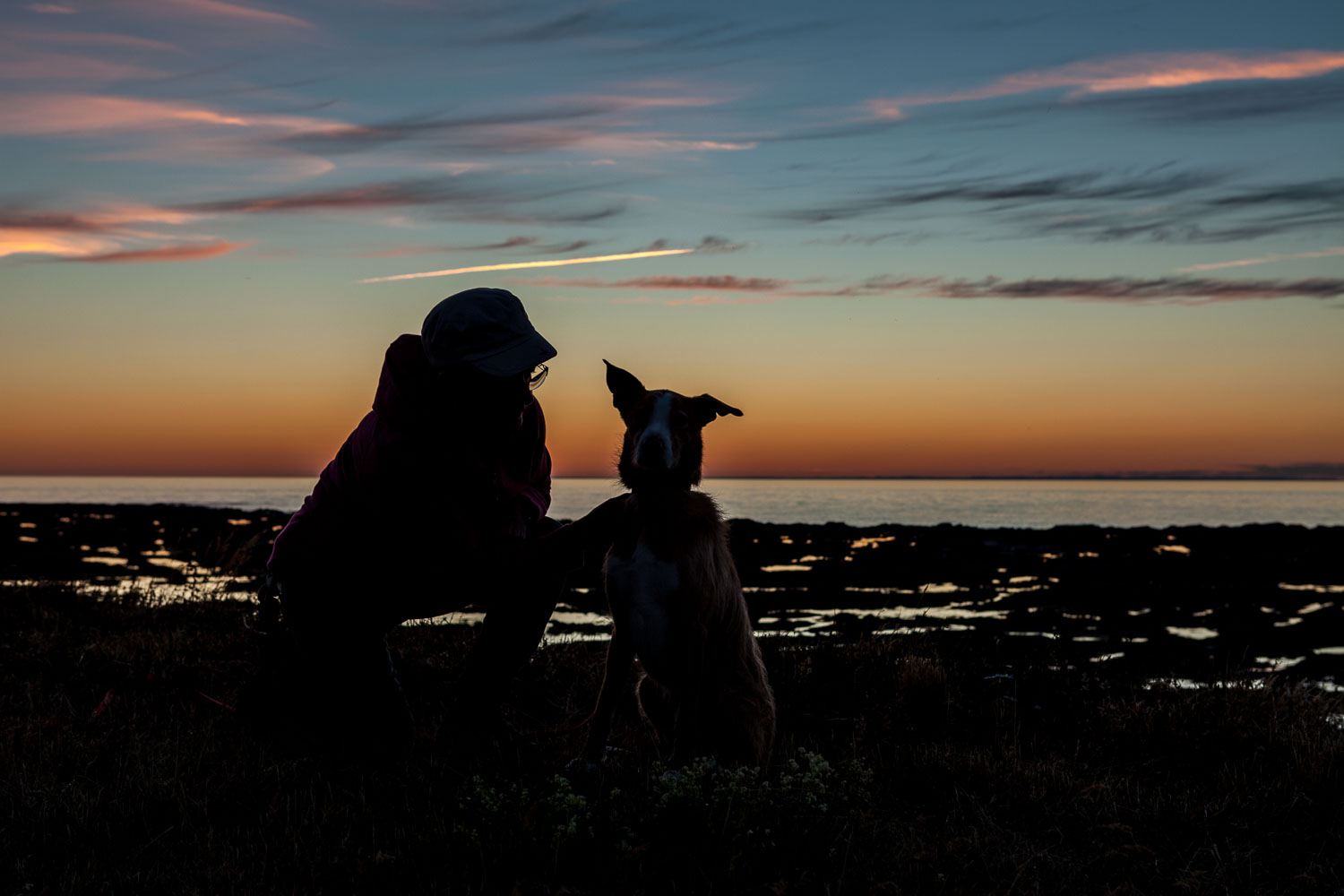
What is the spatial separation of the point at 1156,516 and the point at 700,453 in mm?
49518

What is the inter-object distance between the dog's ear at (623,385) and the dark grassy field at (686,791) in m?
1.90

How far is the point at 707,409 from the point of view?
5012 mm

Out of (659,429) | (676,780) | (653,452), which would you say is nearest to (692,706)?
(676,780)

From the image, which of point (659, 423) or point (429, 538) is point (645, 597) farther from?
point (429, 538)

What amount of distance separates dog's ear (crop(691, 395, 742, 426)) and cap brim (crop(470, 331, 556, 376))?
0.83 meters

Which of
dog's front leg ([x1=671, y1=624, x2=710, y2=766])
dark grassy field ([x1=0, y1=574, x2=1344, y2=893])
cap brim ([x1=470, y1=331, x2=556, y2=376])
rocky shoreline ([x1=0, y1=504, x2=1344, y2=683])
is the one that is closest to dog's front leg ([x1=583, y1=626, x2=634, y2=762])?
dark grassy field ([x1=0, y1=574, x2=1344, y2=893])

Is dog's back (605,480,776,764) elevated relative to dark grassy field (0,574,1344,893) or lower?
elevated


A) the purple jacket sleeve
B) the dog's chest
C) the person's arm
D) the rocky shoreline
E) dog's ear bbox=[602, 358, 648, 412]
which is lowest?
the rocky shoreline

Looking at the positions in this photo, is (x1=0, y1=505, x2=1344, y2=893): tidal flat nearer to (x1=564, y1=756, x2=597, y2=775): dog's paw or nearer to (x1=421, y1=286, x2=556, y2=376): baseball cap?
(x1=564, y1=756, x2=597, y2=775): dog's paw

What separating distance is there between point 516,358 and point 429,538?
3.71ft

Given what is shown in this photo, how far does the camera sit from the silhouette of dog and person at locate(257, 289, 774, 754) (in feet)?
15.3

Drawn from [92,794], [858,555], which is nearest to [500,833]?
[92,794]

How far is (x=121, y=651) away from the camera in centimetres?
691

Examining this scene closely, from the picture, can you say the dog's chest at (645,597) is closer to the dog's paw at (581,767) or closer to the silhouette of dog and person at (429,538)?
the silhouette of dog and person at (429,538)
